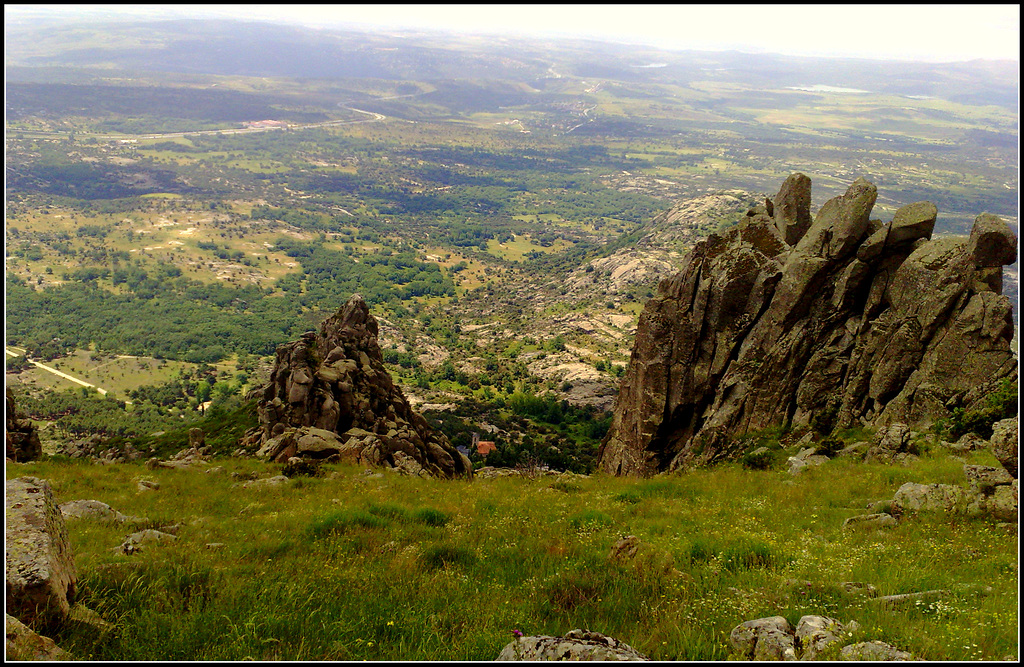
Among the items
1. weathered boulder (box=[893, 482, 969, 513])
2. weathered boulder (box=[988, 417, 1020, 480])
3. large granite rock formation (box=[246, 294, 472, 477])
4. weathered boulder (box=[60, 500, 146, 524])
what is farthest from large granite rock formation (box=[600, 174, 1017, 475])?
weathered boulder (box=[60, 500, 146, 524])

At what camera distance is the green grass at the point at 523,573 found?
8.16 m

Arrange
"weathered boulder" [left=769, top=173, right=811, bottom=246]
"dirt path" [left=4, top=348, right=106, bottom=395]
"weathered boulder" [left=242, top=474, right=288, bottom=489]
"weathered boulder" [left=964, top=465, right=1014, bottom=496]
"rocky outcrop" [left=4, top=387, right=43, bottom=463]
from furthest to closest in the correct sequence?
"dirt path" [left=4, top=348, right=106, bottom=395] < "weathered boulder" [left=769, top=173, right=811, bottom=246] < "rocky outcrop" [left=4, top=387, right=43, bottom=463] < "weathered boulder" [left=242, top=474, right=288, bottom=489] < "weathered boulder" [left=964, top=465, right=1014, bottom=496]

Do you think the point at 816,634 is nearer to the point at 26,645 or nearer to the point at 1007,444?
the point at 26,645

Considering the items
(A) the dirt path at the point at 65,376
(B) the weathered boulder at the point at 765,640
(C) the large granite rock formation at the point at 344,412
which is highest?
(B) the weathered boulder at the point at 765,640

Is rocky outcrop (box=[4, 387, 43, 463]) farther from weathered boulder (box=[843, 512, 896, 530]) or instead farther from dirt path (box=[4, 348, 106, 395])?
dirt path (box=[4, 348, 106, 395])

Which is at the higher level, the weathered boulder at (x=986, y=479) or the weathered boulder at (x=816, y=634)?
the weathered boulder at (x=816, y=634)

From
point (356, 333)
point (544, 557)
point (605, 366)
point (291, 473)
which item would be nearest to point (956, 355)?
point (544, 557)

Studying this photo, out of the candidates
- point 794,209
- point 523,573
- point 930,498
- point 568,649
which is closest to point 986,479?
point 930,498

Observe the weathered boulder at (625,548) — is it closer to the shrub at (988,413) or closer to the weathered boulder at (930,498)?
the weathered boulder at (930,498)

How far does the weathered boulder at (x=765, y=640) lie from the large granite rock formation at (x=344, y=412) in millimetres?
25782

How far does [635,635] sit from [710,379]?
2988 cm

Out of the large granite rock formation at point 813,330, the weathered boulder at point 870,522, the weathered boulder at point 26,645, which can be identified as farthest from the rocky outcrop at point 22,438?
the weathered boulder at point 870,522

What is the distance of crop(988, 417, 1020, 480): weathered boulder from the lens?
14.4 meters

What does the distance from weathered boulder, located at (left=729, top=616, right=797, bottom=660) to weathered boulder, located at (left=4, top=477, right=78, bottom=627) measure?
360 inches
